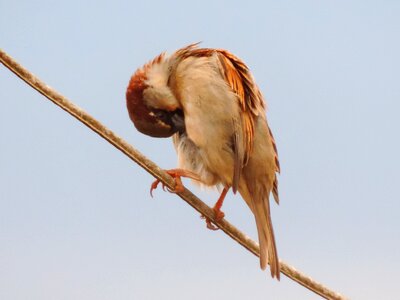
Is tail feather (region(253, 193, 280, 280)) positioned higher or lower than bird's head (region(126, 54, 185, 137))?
lower

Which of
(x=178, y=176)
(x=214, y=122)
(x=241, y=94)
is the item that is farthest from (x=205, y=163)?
(x=241, y=94)

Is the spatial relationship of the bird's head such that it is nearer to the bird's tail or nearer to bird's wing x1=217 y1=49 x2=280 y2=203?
bird's wing x1=217 y1=49 x2=280 y2=203

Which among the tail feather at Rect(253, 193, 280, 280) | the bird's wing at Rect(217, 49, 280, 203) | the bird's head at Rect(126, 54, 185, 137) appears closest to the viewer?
the tail feather at Rect(253, 193, 280, 280)

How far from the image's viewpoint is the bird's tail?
4261 millimetres

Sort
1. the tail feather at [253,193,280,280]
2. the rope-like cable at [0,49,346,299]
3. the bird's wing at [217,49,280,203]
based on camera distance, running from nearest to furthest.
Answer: the rope-like cable at [0,49,346,299]
the tail feather at [253,193,280,280]
the bird's wing at [217,49,280,203]

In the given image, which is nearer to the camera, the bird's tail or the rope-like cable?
the rope-like cable

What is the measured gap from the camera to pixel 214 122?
431cm

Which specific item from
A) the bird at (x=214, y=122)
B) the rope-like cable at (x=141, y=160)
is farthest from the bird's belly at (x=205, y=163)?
the rope-like cable at (x=141, y=160)

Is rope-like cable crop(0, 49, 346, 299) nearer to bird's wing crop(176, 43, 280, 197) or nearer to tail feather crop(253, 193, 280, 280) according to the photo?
tail feather crop(253, 193, 280, 280)

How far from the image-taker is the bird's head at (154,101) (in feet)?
15.0

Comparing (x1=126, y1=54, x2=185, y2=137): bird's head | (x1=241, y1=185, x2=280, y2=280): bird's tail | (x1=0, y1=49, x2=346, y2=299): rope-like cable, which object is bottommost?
(x1=0, y1=49, x2=346, y2=299): rope-like cable

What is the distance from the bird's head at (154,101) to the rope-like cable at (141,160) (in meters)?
0.59

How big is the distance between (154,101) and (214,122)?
0.48 meters

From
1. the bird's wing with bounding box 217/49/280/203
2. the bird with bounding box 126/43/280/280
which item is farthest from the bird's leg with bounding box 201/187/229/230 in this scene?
the bird's wing with bounding box 217/49/280/203
